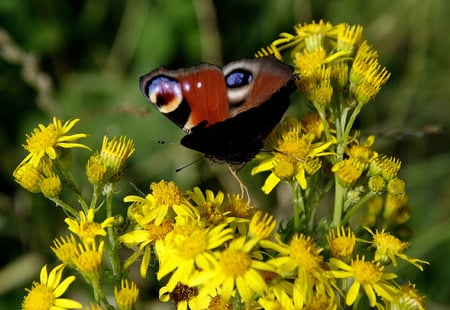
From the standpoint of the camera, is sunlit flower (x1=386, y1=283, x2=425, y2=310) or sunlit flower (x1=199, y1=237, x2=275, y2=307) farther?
sunlit flower (x1=386, y1=283, x2=425, y2=310)

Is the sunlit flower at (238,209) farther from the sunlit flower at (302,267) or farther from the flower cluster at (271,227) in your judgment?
the sunlit flower at (302,267)

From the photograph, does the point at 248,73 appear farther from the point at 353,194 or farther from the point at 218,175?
the point at 218,175

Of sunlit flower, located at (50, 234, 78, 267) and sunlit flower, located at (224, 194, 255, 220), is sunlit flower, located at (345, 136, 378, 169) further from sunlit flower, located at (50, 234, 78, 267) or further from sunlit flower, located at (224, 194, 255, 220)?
sunlit flower, located at (50, 234, 78, 267)

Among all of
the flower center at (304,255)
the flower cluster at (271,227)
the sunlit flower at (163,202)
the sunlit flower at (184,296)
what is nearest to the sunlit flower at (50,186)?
the flower cluster at (271,227)

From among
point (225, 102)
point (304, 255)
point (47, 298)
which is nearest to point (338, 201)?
point (304, 255)

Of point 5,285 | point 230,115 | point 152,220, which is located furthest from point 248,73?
point 5,285

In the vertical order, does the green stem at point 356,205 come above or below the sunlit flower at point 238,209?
above

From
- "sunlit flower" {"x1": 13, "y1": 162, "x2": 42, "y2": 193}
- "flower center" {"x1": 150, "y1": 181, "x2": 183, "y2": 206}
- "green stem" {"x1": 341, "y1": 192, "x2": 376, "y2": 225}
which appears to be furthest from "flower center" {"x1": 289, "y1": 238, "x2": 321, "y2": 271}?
"sunlit flower" {"x1": 13, "y1": 162, "x2": 42, "y2": 193}
